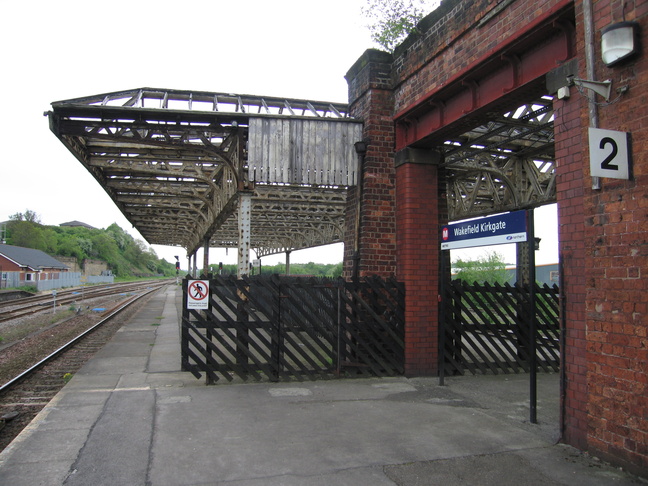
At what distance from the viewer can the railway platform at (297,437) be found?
4.19 m

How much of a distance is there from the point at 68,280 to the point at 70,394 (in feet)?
180

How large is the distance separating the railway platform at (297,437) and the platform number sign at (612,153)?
264cm

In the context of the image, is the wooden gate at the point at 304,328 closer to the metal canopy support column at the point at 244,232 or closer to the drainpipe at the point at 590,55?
the metal canopy support column at the point at 244,232

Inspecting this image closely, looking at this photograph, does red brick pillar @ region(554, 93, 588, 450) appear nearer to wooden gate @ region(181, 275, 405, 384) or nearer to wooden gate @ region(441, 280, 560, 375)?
wooden gate @ region(441, 280, 560, 375)

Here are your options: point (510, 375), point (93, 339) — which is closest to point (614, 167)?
point (510, 375)

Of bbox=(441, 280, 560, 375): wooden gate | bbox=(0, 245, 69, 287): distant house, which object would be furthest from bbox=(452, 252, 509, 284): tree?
bbox=(0, 245, 69, 287): distant house

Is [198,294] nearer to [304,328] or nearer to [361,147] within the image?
[304,328]

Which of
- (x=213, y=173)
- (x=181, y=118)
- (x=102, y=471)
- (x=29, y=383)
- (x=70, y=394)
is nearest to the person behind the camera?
(x=102, y=471)

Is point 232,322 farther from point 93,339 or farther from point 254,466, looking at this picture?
point 93,339

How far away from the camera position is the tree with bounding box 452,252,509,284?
2809 centimetres

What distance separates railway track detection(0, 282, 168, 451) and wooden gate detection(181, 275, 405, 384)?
2309 mm

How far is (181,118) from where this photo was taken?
9.34 metres

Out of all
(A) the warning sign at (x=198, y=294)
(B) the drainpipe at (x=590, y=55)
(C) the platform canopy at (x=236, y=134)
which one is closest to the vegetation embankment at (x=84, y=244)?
(C) the platform canopy at (x=236, y=134)

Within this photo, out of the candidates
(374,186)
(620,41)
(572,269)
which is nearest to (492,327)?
(374,186)
